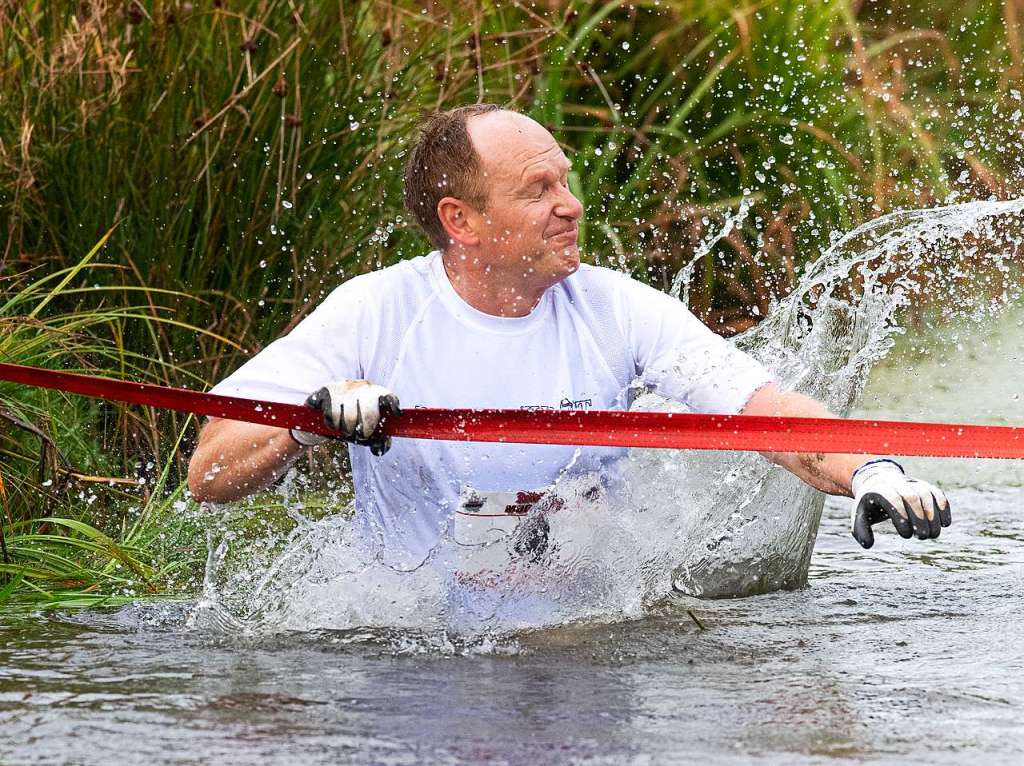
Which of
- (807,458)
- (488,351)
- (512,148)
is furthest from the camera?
(512,148)

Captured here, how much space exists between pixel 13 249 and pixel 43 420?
3.07ft

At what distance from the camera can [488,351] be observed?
4.03 m

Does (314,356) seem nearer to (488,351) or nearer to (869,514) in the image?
(488,351)

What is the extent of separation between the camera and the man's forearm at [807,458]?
3611 mm

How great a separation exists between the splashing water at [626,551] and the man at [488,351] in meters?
0.11

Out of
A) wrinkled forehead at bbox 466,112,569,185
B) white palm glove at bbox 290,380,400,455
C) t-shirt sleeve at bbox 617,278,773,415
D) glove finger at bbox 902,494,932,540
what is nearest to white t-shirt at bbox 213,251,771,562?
t-shirt sleeve at bbox 617,278,773,415

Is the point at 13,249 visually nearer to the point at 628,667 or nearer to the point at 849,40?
the point at 628,667

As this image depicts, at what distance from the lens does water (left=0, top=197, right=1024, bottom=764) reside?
287 centimetres

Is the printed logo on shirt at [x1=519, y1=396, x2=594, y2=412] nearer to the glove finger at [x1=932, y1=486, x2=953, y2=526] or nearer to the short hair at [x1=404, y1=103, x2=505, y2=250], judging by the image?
the short hair at [x1=404, y1=103, x2=505, y2=250]

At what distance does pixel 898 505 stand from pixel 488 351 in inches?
44.6

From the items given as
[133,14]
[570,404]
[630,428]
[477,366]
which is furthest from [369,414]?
[133,14]

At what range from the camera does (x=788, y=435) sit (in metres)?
3.16

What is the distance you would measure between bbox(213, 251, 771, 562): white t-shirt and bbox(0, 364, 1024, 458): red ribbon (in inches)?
22.4

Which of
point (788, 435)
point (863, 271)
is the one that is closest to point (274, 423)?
point (788, 435)
